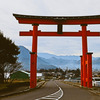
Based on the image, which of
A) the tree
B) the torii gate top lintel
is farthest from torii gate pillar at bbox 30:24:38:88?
the tree

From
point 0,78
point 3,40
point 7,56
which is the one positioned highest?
point 3,40

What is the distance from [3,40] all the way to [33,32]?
5.58 meters

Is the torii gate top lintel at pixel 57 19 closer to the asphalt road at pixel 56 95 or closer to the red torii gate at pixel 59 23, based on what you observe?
the red torii gate at pixel 59 23

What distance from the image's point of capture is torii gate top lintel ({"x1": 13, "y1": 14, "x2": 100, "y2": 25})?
2170cm

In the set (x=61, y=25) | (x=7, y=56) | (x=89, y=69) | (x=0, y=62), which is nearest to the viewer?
(x=89, y=69)

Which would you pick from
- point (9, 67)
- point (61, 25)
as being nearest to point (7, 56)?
point (9, 67)

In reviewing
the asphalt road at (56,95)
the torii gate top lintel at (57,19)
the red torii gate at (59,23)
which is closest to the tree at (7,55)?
the red torii gate at (59,23)

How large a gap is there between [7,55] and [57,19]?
382 inches

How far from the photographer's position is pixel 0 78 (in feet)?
82.5

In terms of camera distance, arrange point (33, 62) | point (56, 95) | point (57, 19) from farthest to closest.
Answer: point (57, 19), point (33, 62), point (56, 95)

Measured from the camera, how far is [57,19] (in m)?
21.6

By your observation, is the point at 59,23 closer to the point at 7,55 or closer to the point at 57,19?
the point at 57,19

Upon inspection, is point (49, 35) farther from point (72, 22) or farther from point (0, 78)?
point (0, 78)

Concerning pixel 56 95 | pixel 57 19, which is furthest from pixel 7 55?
pixel 56 95
